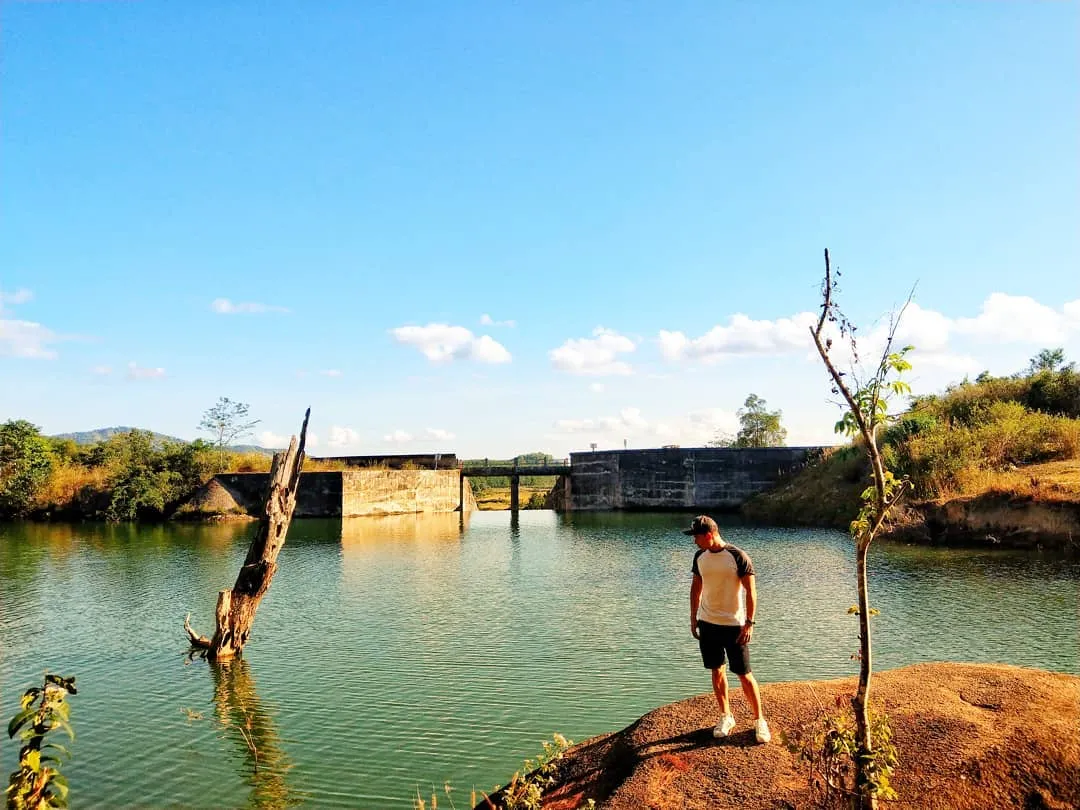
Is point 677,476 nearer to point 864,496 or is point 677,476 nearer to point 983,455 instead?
point 983,455

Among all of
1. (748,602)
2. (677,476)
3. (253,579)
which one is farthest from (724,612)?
(677,476)

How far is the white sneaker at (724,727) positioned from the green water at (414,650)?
2.67 meters

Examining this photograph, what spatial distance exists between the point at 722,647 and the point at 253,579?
962 cm

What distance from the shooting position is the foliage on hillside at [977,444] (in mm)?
29016

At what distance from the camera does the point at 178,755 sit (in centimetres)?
871

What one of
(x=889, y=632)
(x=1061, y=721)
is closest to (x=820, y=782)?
(x=1061, y=721)

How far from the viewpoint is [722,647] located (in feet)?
21.7

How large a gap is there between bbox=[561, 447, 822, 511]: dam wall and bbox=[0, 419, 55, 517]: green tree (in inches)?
1435

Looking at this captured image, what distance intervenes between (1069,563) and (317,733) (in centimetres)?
2067

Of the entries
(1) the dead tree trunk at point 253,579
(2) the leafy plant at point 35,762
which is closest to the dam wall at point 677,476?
(1) the dead tree trunk at point 253,579

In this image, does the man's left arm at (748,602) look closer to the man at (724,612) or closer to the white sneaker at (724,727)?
the man at (724,612)

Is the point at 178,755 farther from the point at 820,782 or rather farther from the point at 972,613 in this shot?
the point at 972,613

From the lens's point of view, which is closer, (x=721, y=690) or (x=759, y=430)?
(x=721, y=690)

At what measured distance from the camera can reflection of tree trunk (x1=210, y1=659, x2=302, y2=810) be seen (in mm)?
7646
